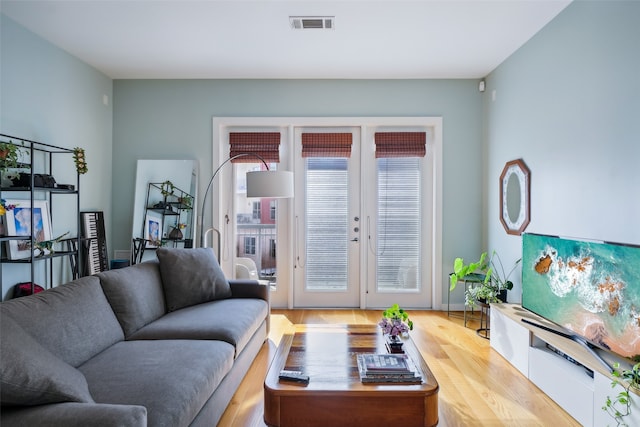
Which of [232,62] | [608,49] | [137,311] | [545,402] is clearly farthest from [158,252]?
[608,49]

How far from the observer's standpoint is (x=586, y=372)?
2258 mm

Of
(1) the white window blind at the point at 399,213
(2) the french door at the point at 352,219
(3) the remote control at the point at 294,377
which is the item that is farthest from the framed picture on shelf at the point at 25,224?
(1) the white window blind at the point at 399,213

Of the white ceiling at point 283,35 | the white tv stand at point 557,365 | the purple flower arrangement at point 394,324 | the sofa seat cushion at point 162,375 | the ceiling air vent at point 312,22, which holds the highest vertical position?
the white ceiling at point 283,35

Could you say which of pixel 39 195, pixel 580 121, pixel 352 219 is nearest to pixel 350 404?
pixel 580 121

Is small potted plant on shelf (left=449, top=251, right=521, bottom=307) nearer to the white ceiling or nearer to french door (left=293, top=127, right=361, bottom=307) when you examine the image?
french door (left=293, top=127, right=361, bottom=307)

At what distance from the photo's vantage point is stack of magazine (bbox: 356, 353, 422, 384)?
75.9 inches

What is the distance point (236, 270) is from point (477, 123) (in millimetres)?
3266

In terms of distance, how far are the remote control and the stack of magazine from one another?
0.94 feet

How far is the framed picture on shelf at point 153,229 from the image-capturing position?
14.1ft

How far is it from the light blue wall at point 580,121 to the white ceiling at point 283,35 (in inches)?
12.0

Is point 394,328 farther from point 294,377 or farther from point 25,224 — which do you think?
point 25,224

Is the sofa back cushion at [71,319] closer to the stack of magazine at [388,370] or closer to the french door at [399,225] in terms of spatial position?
the stack of magazine at [388,370]

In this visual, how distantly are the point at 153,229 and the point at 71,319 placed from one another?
99.0 inches

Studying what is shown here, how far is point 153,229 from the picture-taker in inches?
171
